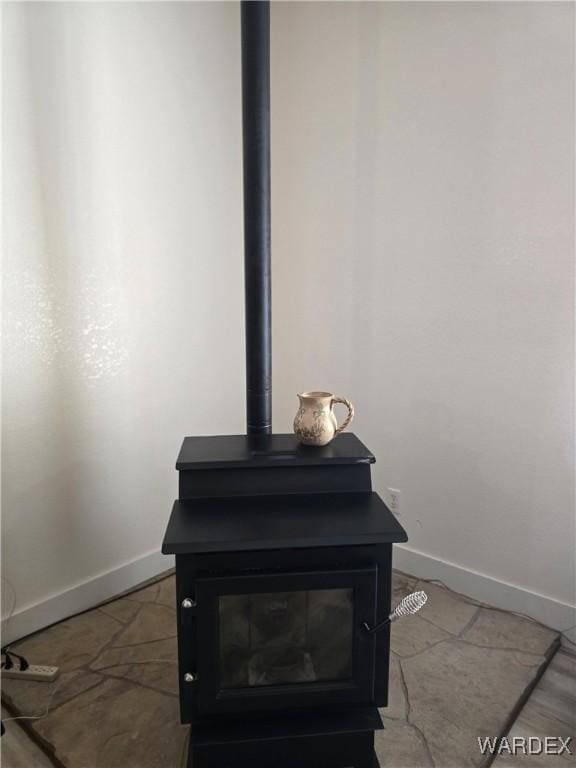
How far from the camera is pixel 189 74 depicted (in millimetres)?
2066

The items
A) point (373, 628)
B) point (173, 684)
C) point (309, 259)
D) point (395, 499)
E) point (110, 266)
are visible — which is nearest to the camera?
point (373, 628)

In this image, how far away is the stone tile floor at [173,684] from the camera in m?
1.33

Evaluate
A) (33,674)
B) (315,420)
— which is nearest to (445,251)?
(315,420)

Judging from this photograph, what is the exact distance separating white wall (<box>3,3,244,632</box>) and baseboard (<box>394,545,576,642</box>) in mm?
1091

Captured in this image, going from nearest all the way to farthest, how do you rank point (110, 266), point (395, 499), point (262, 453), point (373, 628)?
point (373, 628)
point (262, 453)
point (110, 266)
point (395, 499)

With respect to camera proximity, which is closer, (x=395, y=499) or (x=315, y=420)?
(x=315, y=420)

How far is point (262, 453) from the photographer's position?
1.36 meters

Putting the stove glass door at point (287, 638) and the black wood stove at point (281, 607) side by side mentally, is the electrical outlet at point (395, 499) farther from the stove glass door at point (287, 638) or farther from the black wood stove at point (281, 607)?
the stove glass door at point (287, 638)

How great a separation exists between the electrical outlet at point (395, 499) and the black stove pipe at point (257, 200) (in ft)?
2.87

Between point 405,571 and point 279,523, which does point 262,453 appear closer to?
point 279,523

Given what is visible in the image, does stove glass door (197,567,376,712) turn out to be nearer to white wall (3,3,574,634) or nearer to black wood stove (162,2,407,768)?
black wood stove (162,2,407,768)

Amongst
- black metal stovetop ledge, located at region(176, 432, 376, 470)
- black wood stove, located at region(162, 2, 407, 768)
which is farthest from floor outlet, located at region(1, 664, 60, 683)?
black metal stovetop ledge, located at region(176, 432, 376, 470)

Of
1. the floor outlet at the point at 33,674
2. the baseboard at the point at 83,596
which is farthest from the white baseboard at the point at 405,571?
the floor outlet at the point at 33,674

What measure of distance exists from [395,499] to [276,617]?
1.10 meters
